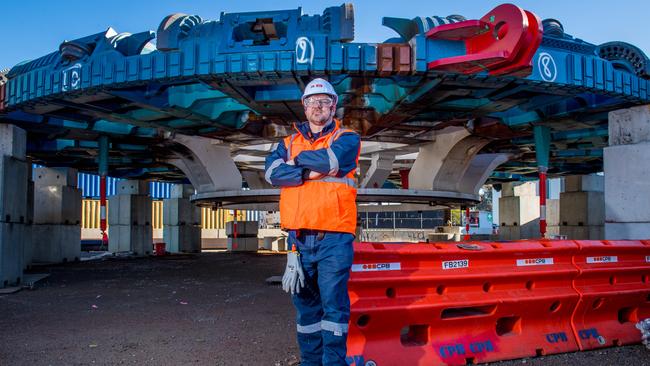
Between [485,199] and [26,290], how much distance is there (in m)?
74.9

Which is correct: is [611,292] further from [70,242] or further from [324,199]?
[70,242]

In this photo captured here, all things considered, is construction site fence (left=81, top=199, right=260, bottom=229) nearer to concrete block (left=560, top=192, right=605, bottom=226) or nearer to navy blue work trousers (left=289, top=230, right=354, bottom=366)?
concrete block (left=560, top=192, right=605, bottom=226)

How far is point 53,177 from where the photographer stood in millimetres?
19734

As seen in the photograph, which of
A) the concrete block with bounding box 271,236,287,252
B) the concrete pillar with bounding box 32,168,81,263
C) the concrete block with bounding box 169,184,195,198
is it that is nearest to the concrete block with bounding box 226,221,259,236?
the concrete block with bounding box 271,236,287,252

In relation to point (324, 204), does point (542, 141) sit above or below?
above

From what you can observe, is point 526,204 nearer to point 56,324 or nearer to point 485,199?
point 56,324

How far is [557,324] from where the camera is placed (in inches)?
224

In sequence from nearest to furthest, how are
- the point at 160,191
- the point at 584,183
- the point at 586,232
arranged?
the point at 586,232 < the point at 584,183 < the point at 160,191

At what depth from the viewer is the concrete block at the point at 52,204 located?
1922cm

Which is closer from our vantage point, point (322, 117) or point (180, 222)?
point (322, 117)

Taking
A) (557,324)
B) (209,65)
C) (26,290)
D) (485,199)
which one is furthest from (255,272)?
(485,199)

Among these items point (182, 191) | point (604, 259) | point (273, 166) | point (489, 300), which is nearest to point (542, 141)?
point (604, 259)

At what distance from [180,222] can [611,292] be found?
23.3 meters

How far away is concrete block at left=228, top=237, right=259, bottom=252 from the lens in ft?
91.4
